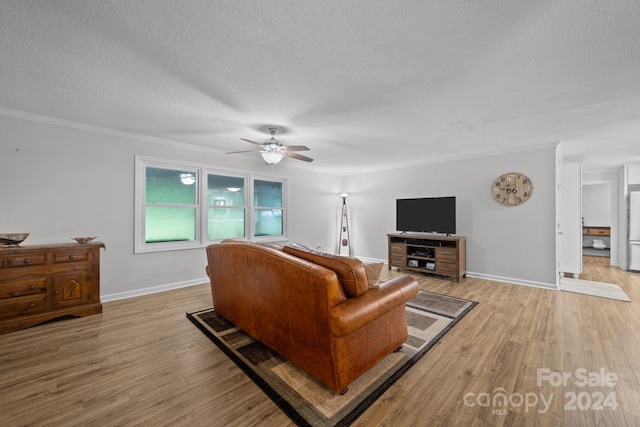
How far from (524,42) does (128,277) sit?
512 centimetres

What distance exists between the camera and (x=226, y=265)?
8.72 ft

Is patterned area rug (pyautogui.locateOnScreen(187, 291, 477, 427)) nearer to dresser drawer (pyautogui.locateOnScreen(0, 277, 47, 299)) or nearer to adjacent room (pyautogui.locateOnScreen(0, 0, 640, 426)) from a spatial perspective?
adjacent room (pyautogui.locateOnScreen(0, 0, 640, 426))

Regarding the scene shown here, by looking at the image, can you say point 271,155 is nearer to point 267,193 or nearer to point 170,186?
point 170,186

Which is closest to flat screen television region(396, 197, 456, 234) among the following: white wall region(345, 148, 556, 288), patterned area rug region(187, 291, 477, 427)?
white wall region(345, 148, 556, 288)

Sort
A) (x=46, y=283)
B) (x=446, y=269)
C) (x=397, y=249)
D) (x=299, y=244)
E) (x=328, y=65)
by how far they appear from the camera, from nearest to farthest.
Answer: (x=328, y=65) → (x=46, y=283) → (x=299, y=244) → (x=446, y=269) → (x=397, y=249)

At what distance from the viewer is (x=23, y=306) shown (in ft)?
8.88

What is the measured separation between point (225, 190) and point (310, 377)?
3.89m

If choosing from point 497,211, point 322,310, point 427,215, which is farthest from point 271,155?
point 497,211

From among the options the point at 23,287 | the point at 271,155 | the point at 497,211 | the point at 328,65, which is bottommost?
the point at 23,287

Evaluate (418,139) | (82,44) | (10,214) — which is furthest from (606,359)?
(10,214)

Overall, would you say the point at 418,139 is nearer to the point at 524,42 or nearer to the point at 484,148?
the point at 484,148

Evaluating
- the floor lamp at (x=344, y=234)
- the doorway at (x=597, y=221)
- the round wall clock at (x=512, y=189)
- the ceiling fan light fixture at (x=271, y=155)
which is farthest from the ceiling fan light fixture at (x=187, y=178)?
the doorway at (x=597, y=221)

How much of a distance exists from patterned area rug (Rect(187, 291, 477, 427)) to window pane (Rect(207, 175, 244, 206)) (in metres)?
2.28

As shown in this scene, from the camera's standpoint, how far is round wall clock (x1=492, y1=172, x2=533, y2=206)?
172 inches
